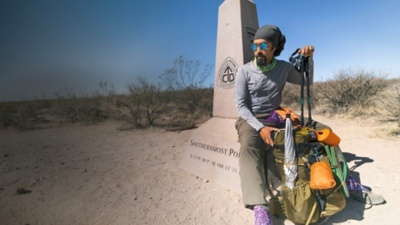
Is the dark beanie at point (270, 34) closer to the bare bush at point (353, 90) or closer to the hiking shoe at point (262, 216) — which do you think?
the hiking shoe at point (262, 216)

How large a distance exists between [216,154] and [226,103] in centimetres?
68

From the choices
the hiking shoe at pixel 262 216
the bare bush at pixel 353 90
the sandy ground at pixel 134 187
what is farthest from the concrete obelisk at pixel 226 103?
the bare bush at pixel 353 90

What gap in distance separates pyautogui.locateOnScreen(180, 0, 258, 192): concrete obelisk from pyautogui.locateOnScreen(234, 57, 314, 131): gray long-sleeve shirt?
54 cm

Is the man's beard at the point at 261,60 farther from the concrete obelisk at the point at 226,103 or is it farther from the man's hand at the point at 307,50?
the concrete obelisk at the point at 226,103

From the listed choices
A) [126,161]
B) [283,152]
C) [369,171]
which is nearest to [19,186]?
[126,161]

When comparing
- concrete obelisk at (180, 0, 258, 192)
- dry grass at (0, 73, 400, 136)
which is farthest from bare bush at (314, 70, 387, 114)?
concrete obelisk at (180, 0, 258, 192)

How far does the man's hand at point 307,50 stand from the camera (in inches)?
95.6

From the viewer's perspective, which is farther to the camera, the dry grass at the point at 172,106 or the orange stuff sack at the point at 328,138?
the dry grass at the point at 172,106

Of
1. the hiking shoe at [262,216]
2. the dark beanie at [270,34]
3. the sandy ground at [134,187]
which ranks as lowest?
the sandy ground at [134,187]

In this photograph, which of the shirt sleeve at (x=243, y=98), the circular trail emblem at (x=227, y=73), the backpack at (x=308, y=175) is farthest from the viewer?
the circular trail emblem at (x=227, y=73)

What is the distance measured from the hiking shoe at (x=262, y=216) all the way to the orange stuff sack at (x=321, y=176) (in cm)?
41

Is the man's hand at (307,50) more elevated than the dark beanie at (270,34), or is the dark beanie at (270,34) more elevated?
the dark beanie at (270,34)

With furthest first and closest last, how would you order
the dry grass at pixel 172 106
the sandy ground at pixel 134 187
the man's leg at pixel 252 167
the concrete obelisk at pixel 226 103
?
the dry grass at pixel 172 106 < the concrete obelisk at pixel 226 103 < the sandy ground at pixel 134 187 < the man's leg at pixel 252 167

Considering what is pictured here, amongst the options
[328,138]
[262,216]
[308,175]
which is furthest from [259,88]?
[262,216]
